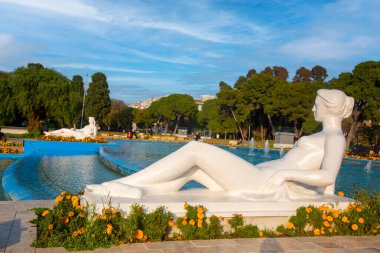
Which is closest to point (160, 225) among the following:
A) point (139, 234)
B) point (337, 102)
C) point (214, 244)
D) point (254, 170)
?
point (139, 234)

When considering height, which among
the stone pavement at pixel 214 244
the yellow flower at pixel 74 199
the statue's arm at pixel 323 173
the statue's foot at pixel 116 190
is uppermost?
the statue's arm at pixel 323 173

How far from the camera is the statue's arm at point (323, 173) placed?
436 centimetres

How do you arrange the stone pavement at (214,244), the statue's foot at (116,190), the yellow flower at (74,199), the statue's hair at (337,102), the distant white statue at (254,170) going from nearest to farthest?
the stone pavement at (214,244)
the yellow flower at (74,199)
the statue's foot at (116,190)
the distant white statue at (254,170)
the statue's hair at (337,102)

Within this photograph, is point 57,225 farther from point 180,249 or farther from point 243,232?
point 243,232

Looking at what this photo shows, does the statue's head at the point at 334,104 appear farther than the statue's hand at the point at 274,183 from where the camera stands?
Yes

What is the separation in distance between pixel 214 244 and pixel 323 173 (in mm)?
1623

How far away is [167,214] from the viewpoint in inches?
146

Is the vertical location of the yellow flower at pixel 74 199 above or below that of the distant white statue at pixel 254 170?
below

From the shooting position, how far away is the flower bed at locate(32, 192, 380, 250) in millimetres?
3389

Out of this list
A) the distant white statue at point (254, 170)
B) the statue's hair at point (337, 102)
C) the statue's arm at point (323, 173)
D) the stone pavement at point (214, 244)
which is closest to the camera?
the stone pavement at point (214, 244)

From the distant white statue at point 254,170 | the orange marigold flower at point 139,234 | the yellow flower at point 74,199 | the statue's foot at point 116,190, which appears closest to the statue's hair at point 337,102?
the distant white statue at point 254,170

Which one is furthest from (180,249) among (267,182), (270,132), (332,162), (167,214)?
(270,132)

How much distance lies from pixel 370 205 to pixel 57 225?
3786 mm

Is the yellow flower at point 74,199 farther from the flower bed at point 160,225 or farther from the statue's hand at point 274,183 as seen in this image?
the statue's hand at point 274,183
